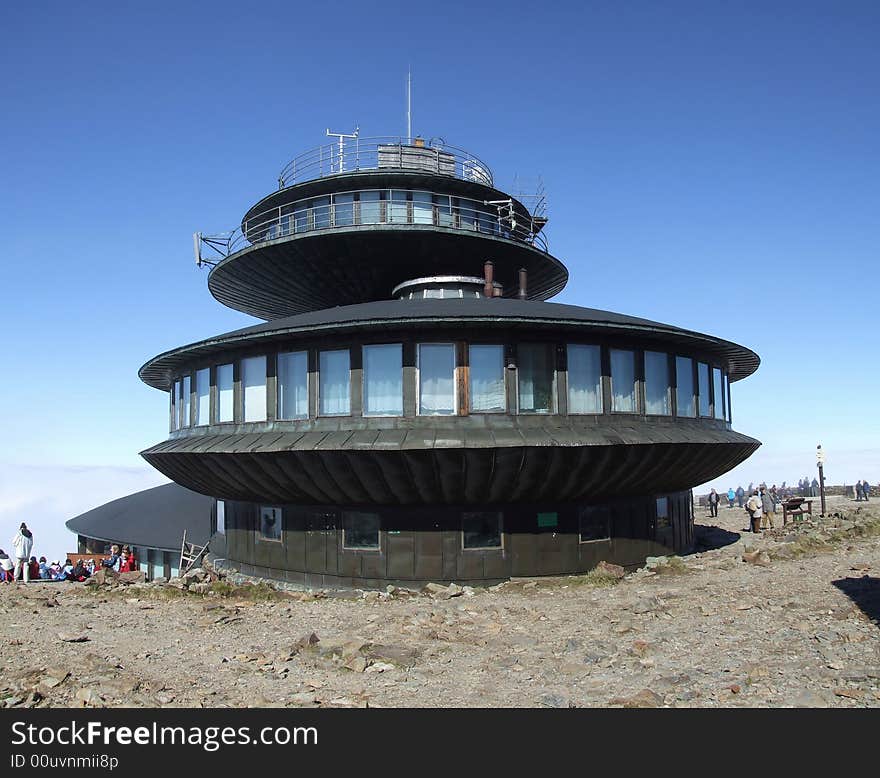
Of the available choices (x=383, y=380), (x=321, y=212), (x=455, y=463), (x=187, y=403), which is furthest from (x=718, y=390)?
(x=187, y=403)

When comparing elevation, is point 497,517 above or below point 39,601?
above

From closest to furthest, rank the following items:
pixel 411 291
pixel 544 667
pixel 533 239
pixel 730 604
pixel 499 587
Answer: pixel 544 667 < pixel 730 604 < pixel 499 587 < pixel 411 291 < pixel 533 239

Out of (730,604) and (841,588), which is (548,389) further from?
(841,588)

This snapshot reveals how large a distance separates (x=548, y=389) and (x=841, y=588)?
8469mm

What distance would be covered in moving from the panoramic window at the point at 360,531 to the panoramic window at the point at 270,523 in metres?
2.86

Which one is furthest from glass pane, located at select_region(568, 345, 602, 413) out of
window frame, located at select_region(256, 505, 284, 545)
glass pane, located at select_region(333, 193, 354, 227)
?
glass pane, located at select_region(333, 193, 354, 227)

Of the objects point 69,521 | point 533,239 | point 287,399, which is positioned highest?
point 533,239

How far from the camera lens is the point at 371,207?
28469 millimetres

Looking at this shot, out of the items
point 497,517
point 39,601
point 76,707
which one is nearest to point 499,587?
point 497,517

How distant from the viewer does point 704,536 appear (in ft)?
94.1

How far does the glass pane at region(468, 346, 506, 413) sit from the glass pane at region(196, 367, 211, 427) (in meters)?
9.44

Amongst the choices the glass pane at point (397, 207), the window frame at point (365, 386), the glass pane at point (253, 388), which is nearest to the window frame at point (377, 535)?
the window frame at point (365, 386)

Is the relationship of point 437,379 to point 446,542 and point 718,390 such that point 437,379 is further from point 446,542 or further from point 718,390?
point 718,390

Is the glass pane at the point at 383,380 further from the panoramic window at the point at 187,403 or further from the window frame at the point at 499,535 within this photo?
the panoramic window at the point at 187,403
